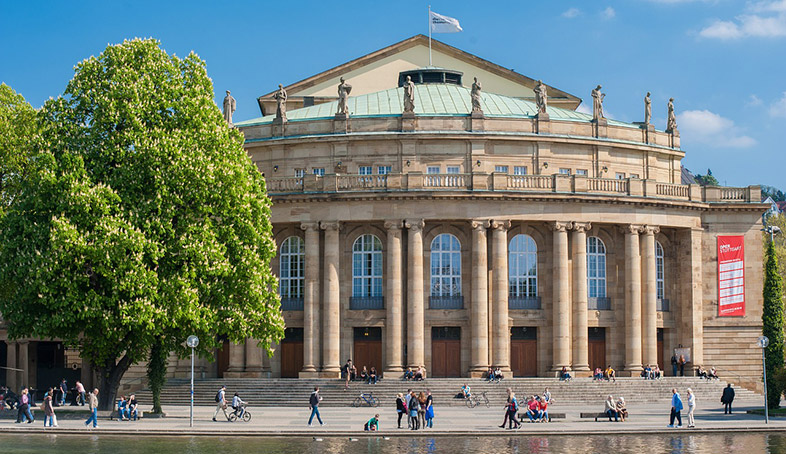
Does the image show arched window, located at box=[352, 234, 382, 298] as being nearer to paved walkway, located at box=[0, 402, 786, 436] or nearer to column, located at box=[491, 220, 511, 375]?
column, located at box=[491, 220, 511, 375]

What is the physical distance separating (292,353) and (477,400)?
47.9 feet

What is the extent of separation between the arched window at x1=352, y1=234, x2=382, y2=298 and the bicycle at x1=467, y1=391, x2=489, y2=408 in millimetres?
10789

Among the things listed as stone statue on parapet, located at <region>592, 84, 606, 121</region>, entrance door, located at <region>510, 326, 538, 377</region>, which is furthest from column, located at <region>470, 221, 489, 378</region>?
stone statue on parapet, located at <region>592, 84, 606, 121</region>

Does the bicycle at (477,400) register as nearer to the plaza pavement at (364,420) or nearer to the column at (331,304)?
the plaza pavement at (364,420)

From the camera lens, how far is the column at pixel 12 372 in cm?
6912

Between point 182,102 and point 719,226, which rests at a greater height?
point 182,102

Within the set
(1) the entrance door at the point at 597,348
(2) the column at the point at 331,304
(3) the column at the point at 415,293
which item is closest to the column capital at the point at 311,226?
(2) the column at the point at 331,304

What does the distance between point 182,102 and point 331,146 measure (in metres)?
20.6

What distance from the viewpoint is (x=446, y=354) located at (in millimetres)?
63375

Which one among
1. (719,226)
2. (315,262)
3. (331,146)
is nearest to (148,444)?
(315,262)

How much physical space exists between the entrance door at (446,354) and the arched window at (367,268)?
4.70 metres

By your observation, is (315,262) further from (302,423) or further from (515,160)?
(302,423)

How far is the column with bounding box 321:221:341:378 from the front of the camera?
62.1 meters

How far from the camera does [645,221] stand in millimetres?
65438
